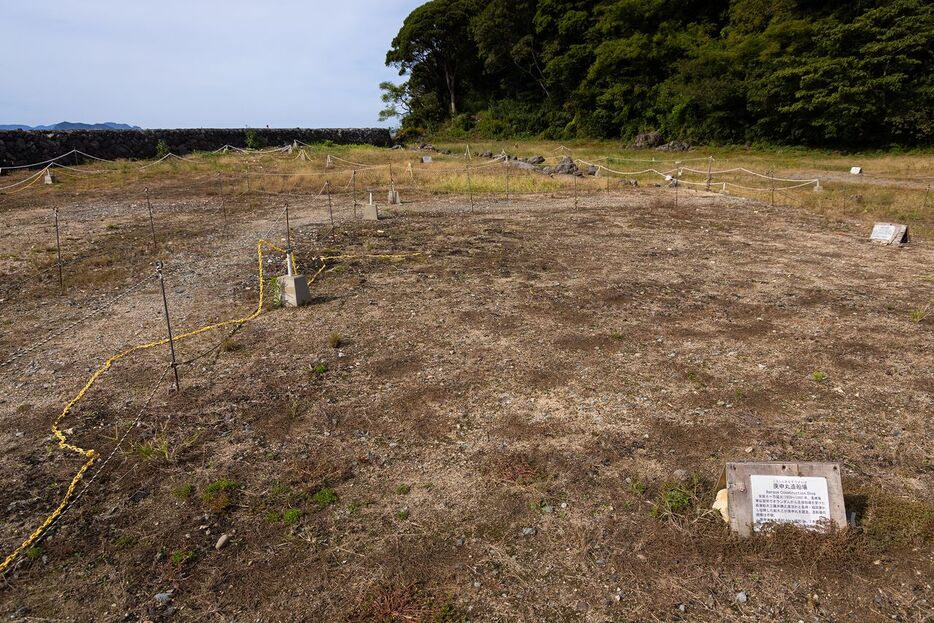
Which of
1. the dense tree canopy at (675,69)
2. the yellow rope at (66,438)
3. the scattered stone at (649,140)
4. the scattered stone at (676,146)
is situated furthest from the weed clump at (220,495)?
the scattered stone at (649,140)

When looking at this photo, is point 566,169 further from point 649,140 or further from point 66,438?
point 66,438

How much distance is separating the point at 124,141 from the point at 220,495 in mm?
31494

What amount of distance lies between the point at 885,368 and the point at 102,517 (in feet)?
27.7

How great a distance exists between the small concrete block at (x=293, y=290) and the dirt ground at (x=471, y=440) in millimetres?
210

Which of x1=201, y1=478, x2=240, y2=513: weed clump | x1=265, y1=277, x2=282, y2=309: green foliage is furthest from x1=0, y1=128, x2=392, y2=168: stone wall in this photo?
x1=201, y1=478, x2=240, y2=513: weed clump

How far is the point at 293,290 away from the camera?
9156mm

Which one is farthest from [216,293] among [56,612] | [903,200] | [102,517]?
[903,200]

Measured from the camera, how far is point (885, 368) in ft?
22.9

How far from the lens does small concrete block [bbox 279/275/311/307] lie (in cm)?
916

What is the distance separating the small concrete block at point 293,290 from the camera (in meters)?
9.16

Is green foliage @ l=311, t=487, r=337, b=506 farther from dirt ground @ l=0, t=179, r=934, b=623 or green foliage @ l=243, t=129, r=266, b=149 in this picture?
green foliage @ l=243, t=129, r=266, b=149

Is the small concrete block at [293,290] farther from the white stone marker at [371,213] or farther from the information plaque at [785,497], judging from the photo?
the white stone marker at [371,213]

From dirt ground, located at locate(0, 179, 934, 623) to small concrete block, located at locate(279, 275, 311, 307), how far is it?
0.21 meters

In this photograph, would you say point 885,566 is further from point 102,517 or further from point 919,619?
point 102,517
